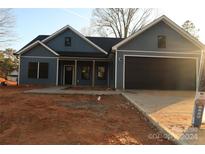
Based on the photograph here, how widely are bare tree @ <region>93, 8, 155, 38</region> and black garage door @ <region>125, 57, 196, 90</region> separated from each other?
69.7 feet

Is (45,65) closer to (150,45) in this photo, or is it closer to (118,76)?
(118,76)

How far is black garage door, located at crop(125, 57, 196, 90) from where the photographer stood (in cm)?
1775

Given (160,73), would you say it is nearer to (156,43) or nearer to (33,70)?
(156,43)

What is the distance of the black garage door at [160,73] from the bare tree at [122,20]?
69.7 ft

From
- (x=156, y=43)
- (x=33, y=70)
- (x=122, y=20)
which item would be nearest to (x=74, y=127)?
(x=156, y=43)

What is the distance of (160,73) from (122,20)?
2374cm

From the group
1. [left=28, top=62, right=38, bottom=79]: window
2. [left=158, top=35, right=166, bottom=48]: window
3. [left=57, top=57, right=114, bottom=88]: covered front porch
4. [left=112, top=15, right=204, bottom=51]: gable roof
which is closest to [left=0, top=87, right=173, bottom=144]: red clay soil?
[left=112, top=15, right=204, bottom=51]: gable roof

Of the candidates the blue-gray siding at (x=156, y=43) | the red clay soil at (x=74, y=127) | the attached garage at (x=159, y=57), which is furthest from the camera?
the blue-gray siding at (x=156, y=43)

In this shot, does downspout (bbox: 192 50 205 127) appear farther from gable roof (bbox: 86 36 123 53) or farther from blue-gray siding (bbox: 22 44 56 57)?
gable roof (bbox: 86 36 123 53)

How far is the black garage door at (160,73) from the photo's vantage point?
58.2 ft

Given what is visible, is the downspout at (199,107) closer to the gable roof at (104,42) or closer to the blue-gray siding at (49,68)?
the blue-gray siding at (49,68)

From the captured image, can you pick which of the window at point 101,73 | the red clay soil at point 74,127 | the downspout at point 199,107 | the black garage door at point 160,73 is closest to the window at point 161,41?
the black garage door at point 160,73
